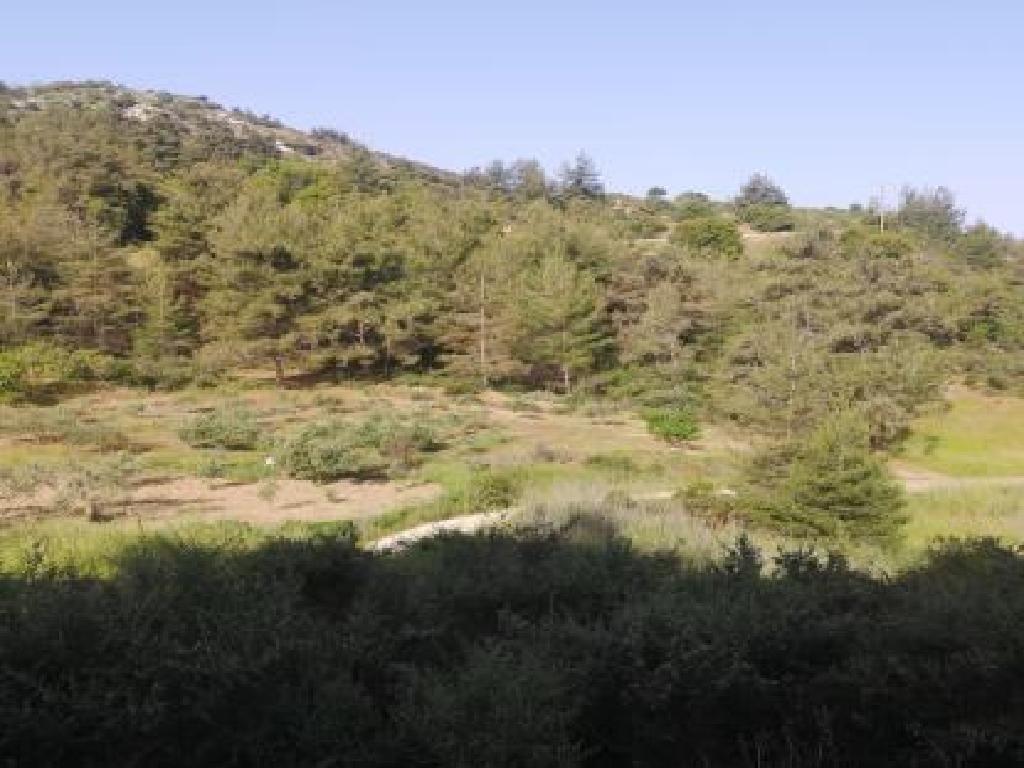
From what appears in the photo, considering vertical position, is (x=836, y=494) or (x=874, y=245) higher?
(x=874, y=245)

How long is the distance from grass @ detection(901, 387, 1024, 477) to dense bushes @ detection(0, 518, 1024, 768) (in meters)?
35.6

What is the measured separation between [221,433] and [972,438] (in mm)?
34243

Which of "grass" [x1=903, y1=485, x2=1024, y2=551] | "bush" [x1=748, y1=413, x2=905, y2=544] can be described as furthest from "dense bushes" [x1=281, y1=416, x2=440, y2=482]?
"grass" [x1=903, y1=485, x2=1024, y2=551]

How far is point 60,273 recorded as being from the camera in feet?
156

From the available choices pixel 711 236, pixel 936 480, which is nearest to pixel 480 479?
pixel 936 480

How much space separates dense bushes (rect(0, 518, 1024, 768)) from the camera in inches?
175

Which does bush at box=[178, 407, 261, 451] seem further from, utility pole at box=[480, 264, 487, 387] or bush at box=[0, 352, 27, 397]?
utility pole at box=[480, 264, 487, 387]

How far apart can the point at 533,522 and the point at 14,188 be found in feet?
213

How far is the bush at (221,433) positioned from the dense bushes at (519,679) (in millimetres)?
25460

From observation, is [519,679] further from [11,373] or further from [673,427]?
[11,373]

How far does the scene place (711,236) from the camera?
75625 millimetres

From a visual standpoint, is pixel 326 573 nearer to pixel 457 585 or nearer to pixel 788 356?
pixel 457 585

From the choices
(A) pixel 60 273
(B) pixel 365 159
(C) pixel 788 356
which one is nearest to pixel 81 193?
(A) pixel 60 273

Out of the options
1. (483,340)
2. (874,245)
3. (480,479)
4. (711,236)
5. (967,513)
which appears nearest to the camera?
(480,479)
